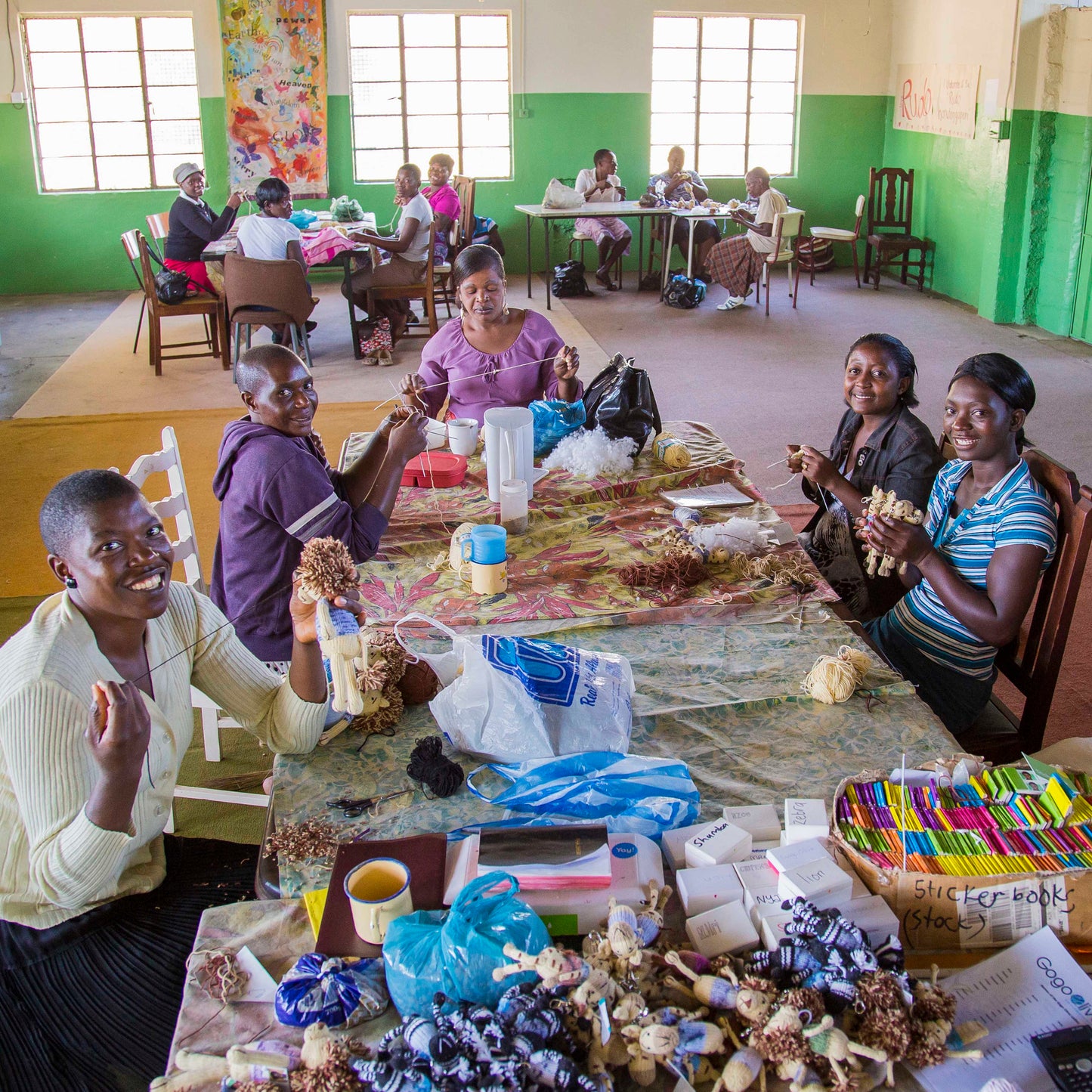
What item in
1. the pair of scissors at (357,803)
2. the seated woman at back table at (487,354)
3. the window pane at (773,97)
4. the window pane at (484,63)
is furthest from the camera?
the window pane at (773,97)

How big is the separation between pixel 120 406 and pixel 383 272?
7.02 ft

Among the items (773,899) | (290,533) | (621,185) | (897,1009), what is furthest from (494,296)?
(621,185)

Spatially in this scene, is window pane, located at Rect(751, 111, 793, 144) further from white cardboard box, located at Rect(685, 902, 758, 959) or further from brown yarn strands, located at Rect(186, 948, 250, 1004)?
brown yarn strands, located at Rect(186, 948, 250, 1004)

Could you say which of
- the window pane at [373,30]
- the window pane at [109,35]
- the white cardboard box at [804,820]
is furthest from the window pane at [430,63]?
the white cardboard box at [804,820]

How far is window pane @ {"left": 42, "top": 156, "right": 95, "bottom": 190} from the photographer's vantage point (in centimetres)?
992

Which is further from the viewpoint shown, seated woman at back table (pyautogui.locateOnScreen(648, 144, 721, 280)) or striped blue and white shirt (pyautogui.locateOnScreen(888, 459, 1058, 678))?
seated woman at back table (pyautogui.locateOnScreen(648, 144, 721, 280))

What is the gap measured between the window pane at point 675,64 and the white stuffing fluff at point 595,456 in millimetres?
8611

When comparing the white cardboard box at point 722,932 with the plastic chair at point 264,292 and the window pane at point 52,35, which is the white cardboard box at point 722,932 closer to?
the plastic chair at point 264,292

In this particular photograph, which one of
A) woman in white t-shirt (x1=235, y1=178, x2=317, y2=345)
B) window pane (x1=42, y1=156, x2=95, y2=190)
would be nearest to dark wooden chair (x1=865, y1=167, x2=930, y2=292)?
woman in white t-shirt (x1=235, y1=178, x2=317, y2=345)

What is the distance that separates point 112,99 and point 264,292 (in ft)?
15.9

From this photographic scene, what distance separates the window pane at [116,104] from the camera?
9.80 metres

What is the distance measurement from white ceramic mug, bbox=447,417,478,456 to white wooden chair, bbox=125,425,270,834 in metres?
0.80

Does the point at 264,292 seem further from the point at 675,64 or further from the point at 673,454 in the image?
the point at 675,64

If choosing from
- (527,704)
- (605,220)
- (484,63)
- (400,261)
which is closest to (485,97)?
(484,63)
